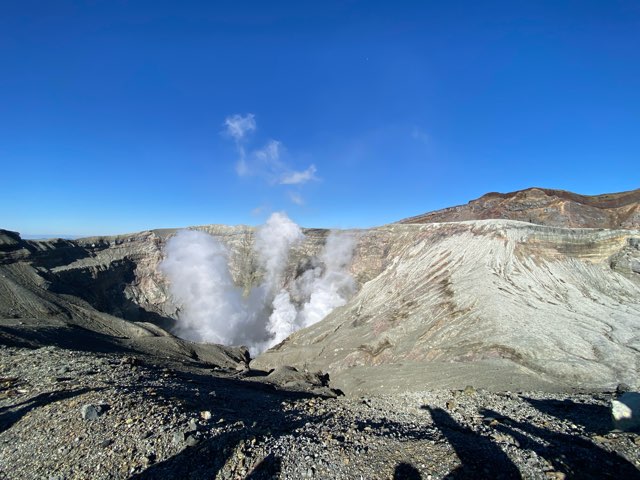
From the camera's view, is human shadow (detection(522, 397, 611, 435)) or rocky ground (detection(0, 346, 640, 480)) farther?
human shadow (detection(522, 397, 611, 435))

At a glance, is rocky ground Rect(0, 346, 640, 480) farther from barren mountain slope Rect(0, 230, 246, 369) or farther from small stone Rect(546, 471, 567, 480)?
barren mountain slope Rect(0, 230, 246, 369)

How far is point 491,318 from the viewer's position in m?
26.0

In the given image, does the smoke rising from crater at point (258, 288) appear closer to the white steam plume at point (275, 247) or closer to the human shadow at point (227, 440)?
the white steam plume at point (275, 247)

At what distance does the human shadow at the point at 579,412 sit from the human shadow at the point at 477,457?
9.81 ft

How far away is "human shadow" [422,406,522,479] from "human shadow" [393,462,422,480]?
0.57 meters

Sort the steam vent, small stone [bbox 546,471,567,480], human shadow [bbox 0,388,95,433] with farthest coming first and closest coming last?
human shadow [bbox 0,388,95,433], the steam vent, small stone [bbox 546,471,567,480]

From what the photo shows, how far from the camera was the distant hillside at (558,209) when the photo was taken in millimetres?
59125

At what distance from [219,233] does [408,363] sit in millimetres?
50299

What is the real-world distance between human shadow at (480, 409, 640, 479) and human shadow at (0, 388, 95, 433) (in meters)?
11.4

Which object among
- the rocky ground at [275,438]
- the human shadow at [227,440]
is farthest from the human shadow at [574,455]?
the human shadow at [227,440]

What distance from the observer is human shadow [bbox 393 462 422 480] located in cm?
663

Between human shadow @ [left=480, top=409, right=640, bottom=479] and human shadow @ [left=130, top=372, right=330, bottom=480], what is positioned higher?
human shadow @ [left=480, top=409, right=640, bottom=479]

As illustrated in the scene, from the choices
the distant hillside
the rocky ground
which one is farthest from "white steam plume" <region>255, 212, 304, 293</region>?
the rocky ground

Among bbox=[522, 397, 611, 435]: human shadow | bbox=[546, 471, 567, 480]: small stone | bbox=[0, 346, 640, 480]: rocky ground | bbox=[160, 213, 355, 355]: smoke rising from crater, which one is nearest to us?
bbox=[546, 471, 567, 480]: small stone
